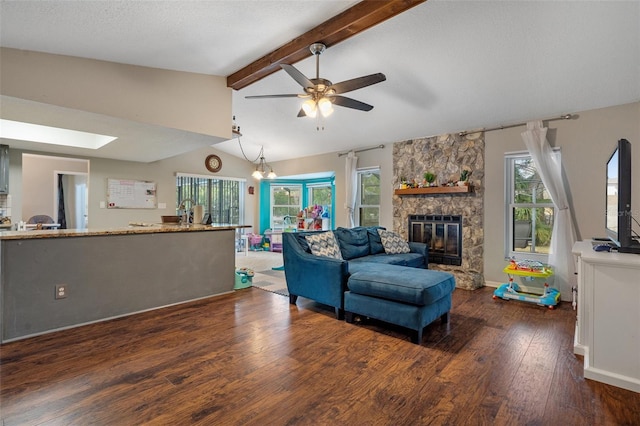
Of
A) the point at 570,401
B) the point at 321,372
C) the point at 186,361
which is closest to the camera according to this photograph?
the point at 570,401

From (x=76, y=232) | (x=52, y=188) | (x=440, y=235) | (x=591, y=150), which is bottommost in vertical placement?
(x=440, y=235)

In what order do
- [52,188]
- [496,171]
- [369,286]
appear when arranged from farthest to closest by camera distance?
[52,188] < [496,171] < [369,286]

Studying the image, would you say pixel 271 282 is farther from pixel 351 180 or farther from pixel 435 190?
pixel 435 190

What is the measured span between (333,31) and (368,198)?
393cm

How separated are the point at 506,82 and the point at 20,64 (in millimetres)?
4710

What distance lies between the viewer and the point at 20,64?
254cm

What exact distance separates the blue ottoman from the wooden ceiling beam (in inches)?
87.8

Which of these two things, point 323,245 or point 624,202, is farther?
point 323,245

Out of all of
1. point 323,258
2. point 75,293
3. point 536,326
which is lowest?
point 536,326

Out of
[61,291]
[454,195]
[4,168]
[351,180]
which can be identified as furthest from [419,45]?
[4,168]

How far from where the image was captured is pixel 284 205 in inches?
338

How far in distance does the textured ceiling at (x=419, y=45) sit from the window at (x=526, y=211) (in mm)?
727

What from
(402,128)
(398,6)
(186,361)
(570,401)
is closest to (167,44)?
(398,6)

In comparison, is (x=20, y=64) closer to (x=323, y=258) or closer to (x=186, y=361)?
(x=186, y=361)
